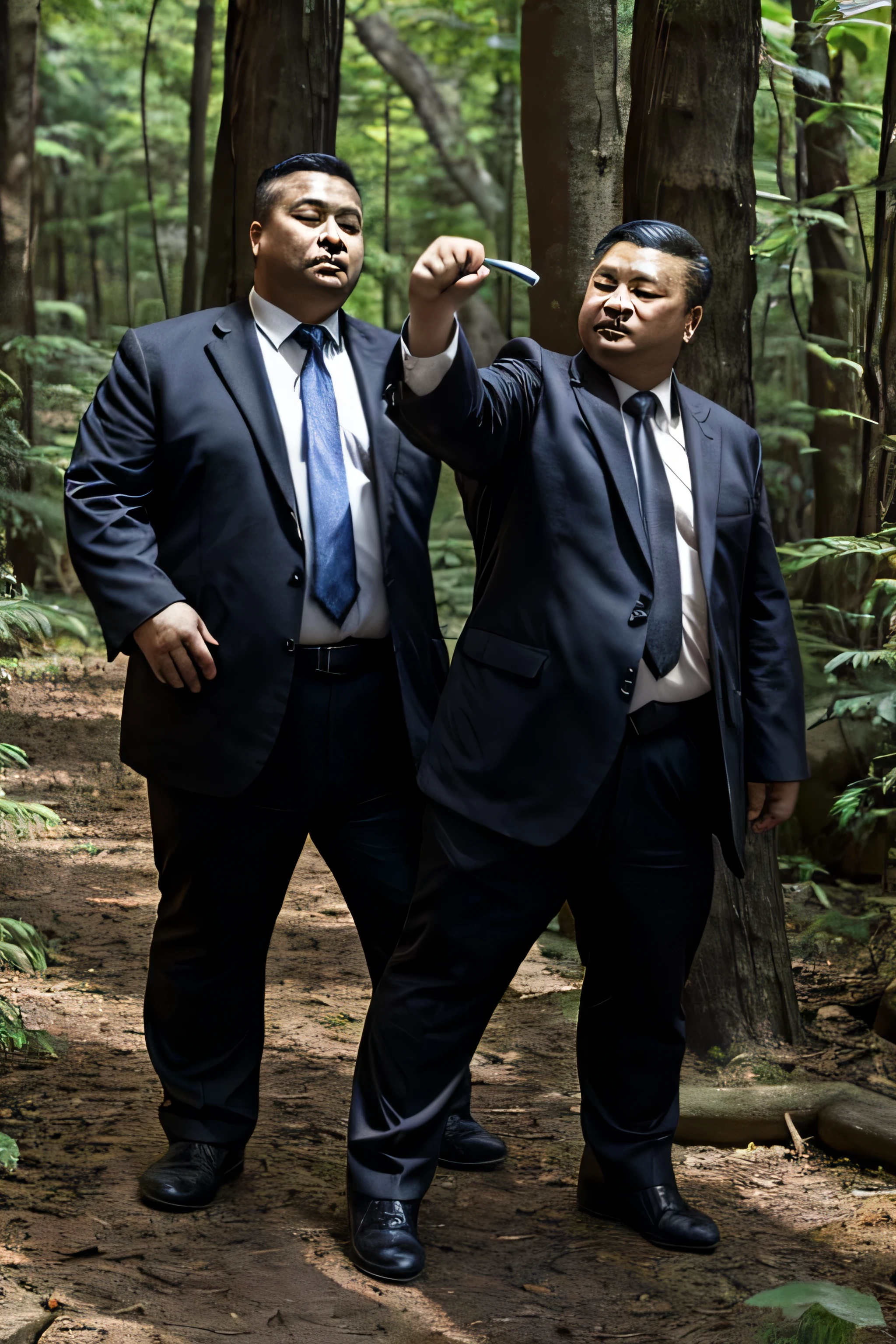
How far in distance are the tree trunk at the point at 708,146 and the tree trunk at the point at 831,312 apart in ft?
17.2

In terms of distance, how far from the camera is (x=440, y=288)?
2406 millimetres

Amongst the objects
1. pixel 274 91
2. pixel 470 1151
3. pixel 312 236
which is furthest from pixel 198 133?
pixel 470 1151

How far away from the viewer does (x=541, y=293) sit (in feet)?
20.9

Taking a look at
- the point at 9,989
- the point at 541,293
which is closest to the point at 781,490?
the point at 541,293

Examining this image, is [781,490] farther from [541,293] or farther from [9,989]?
[9,989]

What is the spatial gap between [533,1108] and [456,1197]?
723 mm

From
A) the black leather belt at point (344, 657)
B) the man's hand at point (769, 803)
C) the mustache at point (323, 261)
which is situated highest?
the mustache at point (323, 261)

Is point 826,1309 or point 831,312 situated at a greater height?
point 831,312

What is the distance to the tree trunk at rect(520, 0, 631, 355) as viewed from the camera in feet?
21.1

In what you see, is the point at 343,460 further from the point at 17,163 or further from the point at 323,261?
the point at 17,163

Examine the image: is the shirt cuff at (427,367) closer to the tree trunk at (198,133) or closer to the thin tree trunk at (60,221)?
the tree trunk at (198,133)

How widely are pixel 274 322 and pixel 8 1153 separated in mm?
2122

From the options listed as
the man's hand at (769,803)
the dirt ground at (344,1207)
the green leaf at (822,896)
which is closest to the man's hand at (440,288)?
the man's hand at (769,803)

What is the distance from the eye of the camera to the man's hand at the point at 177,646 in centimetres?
292
